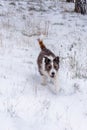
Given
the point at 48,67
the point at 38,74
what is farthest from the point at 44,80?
the point at 38,74

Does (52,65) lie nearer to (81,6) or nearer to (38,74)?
(38,74)

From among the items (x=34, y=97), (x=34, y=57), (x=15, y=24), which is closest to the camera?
(x=34, y=97)

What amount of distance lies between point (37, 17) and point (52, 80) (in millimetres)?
6451

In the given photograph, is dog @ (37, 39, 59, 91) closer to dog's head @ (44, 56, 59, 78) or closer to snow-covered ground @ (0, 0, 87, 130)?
dog's head @ (44, 56, 59, 78)

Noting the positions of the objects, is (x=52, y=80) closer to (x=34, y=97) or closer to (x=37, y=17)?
(x=34, y=97)

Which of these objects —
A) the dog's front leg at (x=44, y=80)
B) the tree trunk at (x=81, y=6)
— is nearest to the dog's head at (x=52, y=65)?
the dog's front leg at (x=44, y=80)

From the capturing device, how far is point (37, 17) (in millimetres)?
14984

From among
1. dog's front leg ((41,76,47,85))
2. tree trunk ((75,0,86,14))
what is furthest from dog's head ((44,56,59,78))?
tree trunk ((75,0,86,14))

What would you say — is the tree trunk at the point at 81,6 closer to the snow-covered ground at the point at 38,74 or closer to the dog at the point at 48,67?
the snow-covered ground at the point at 38,74

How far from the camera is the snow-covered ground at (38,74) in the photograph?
23.8 ft

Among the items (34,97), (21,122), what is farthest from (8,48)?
(21,122)

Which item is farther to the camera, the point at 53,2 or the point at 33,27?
the point at 53,2

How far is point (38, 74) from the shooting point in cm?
A: 938

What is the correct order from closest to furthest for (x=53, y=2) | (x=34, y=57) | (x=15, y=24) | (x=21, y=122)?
(x=21, y=122) < (x=34, y=57) < (x=15, y=24) < (x=53, y=2)
